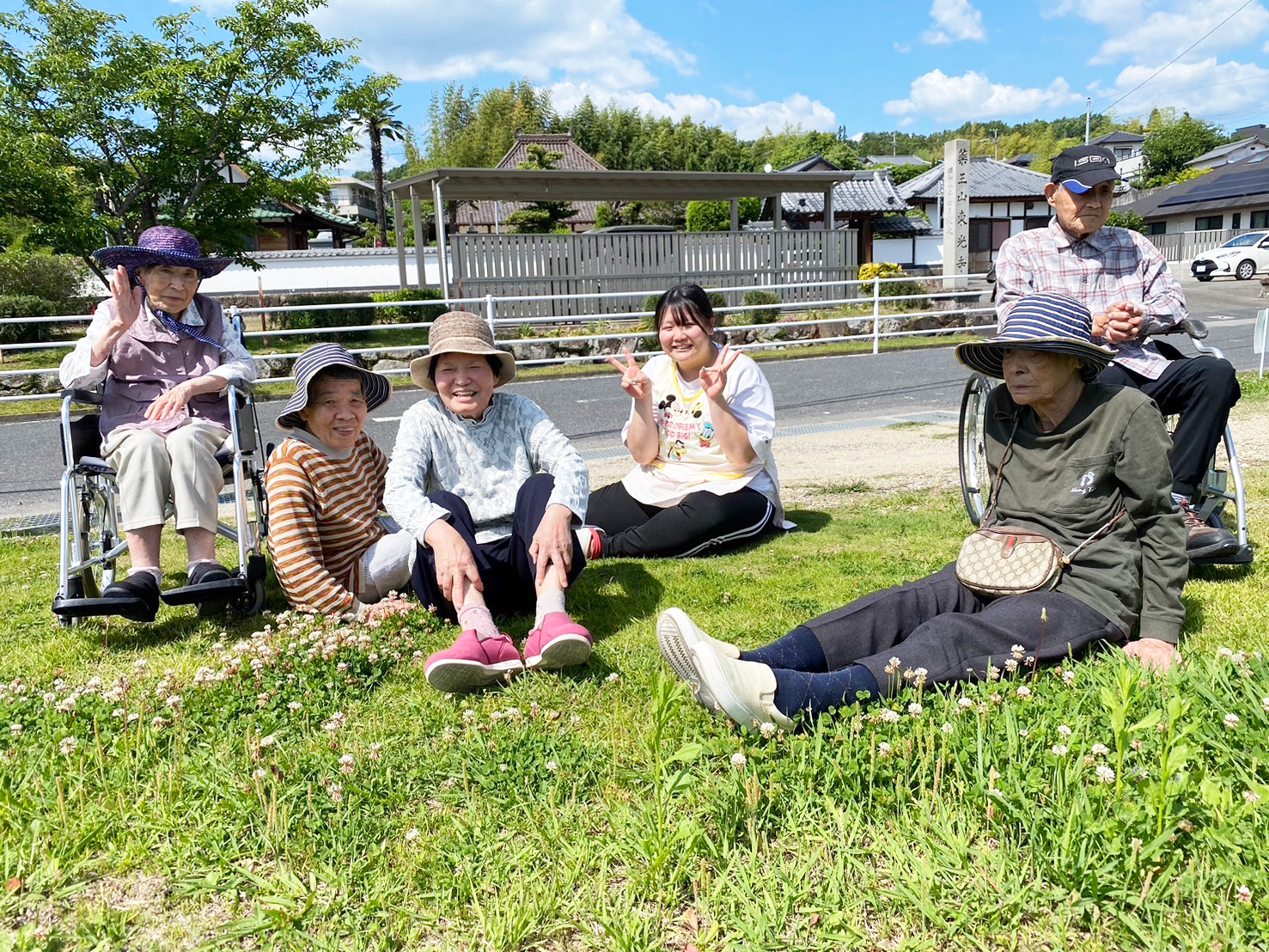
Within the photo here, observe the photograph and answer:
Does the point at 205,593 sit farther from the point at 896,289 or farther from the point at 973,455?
the point at 896,289

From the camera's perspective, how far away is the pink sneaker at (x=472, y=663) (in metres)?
2.96

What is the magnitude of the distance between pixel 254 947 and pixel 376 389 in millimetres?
2609

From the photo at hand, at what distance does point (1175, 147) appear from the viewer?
218 ft

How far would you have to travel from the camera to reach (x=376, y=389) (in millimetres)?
4215

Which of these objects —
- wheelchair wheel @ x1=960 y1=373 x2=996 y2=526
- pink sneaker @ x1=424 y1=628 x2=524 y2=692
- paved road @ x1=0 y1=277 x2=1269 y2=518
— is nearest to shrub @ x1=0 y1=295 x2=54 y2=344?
paved road @ x1=0 y1=277 x2=1269 y2=518

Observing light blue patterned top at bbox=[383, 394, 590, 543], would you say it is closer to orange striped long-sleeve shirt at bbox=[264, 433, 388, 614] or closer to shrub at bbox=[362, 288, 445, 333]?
orange striped long-sleeve shirt at bbox=[264, 433, 388, 614]

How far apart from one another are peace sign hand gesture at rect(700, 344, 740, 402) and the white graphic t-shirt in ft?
0.88

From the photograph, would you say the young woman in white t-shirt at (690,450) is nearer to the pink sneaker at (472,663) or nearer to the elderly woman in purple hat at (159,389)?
the pink sneaker at (472,663)

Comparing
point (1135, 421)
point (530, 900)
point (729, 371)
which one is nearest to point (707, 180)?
point (729, 371)

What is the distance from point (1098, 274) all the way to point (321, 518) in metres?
3.59

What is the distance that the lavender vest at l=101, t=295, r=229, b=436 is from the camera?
4.32m

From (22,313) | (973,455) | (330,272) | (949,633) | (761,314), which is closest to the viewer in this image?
(949,633)

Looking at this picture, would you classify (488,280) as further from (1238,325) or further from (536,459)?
(536,459)

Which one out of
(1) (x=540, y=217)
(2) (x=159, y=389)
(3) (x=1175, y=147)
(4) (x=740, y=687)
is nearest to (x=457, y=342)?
(2) (x=159, y=389)
